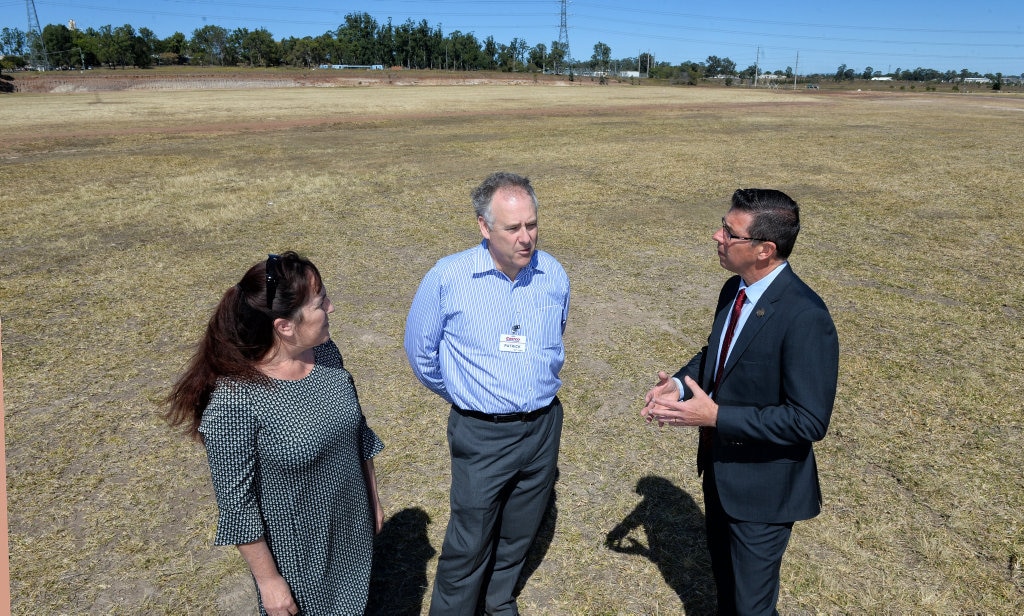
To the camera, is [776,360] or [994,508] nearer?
[776,360]

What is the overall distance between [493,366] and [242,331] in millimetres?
1115

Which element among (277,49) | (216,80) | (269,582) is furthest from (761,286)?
(277,49)

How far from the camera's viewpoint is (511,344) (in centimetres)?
285

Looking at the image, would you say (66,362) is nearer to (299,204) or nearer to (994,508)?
(299,204)

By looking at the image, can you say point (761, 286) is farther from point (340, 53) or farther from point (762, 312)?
point (340, 53)

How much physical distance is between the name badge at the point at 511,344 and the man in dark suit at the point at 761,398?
2.10 ft

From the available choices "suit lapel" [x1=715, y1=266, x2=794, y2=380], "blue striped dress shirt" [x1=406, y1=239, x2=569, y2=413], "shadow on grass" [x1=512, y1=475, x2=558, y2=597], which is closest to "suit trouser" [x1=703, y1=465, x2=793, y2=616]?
"suit lapel" [x1=715, y1=266, x2=794, y2=380]

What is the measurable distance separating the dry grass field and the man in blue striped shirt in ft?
2.83

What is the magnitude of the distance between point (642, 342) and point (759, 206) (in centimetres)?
441

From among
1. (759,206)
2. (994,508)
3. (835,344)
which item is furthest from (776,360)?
(994,508)

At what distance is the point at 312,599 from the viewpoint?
7.91 ft

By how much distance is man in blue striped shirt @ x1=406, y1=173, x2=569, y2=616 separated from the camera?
9.25 feet

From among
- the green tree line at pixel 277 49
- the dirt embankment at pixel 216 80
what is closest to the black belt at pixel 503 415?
the dirt embankment at pixel 216 80

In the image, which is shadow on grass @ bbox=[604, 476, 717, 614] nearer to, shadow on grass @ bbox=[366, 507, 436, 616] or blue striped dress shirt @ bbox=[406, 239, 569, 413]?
shadow on grass @ bbox=[366, 507, 436, 616]
